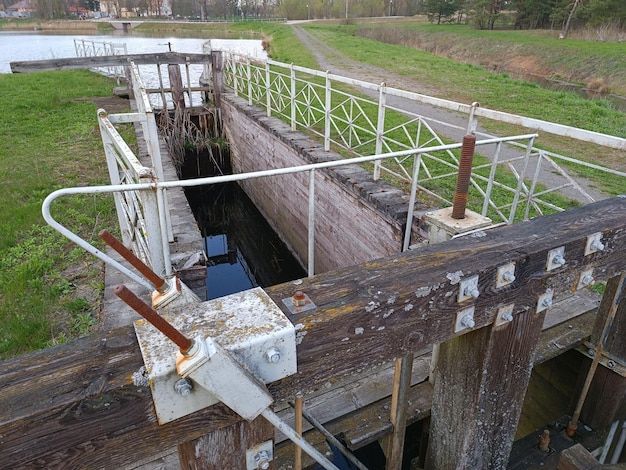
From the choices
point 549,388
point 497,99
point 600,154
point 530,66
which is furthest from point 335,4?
point 549,388

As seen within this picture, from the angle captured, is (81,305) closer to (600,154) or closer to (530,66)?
(600,154)

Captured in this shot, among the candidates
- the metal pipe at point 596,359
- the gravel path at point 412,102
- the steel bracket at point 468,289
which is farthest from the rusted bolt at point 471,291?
the gravel path at point 412,102

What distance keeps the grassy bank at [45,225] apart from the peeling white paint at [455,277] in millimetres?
3304

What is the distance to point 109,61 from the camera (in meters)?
12.8

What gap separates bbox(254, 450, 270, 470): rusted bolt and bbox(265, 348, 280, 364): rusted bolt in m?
0.37

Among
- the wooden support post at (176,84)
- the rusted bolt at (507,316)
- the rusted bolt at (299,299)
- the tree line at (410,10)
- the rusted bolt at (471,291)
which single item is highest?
the tree line at (410,10)

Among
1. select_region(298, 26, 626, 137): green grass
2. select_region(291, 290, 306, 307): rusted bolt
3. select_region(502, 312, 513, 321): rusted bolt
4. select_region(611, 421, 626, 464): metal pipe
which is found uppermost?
select_region(291, 290, 306, 307): rusted bolt

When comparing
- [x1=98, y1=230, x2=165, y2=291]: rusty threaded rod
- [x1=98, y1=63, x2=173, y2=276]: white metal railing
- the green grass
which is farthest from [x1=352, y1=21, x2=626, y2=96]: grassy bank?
[x1=98, y1=230, x2=165, y2=291]: rusty threaded rod

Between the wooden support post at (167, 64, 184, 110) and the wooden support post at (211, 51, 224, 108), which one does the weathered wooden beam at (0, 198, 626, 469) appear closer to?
the wooden support post at (167, 64, 184, 110)

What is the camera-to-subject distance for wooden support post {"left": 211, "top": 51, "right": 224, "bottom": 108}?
1221cm

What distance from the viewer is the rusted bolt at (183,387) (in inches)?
48.2

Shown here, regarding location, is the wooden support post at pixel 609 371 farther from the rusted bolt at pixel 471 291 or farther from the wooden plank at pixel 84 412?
the wooden plank at pixel 84 412

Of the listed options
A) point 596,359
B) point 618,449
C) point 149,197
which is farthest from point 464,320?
point 618,449

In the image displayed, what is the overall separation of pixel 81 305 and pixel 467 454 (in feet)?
11.7
